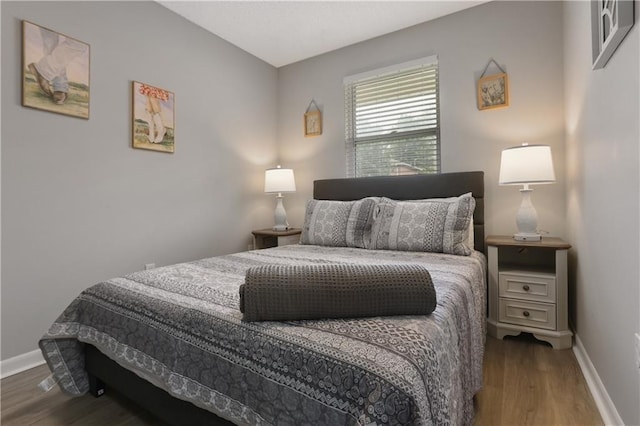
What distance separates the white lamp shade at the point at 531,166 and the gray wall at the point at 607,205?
15cm

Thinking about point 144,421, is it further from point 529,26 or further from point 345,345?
point 529,26

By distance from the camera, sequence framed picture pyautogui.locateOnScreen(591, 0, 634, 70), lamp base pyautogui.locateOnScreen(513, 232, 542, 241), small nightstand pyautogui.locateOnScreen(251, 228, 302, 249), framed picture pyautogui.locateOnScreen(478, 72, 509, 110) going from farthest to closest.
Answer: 1. small nightstand pyautogui.locateOnScreen(251, 228, 302, 249)
2. framed picture pyautogui.locateOnScreen(478, 72, 509, 110)
3. lamp base pyautogui.locateOnScreen(513, 232, 542, 241)
4. framed picture pyautogui.locateOnScreen(591, 0, 634, 70)

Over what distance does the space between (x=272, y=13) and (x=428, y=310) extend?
276 cm

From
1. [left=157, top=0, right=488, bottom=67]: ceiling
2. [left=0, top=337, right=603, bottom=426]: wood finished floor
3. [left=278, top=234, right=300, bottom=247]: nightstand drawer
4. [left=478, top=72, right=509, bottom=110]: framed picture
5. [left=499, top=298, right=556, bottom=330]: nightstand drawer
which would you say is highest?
[left=157, top=0, right=488, bottom=67]: ceiling

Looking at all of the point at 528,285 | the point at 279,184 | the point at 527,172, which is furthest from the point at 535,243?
the point at 279,184

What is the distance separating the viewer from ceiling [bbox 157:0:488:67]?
8.52 ft

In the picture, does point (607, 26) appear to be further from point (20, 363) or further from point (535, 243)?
point (20, 363)

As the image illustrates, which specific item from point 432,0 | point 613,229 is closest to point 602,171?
point 613,229

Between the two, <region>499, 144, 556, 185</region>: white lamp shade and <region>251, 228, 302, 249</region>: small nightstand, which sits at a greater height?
<region>499, 144, 556, 185</region>: white lamp shade

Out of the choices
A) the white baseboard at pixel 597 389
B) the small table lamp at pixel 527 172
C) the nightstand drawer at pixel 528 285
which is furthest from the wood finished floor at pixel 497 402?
the small table lamp at pixel 527 172

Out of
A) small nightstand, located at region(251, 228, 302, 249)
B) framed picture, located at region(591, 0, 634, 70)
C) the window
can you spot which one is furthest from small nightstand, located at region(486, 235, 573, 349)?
small nightstand, located at region(251, 228, 302, 249)

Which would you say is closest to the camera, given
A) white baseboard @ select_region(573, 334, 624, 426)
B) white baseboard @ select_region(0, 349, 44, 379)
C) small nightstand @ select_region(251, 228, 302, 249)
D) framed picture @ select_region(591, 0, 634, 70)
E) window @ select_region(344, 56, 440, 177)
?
framed picture @ select_region(591, 0, 634, 70)

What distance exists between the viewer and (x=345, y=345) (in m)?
0.80

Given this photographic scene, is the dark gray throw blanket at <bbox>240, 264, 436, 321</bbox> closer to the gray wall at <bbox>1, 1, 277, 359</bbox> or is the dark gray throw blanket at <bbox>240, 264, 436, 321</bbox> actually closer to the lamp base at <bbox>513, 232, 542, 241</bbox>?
the lamp base at <bbox>513, 232, 542, 241</bbox>
